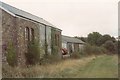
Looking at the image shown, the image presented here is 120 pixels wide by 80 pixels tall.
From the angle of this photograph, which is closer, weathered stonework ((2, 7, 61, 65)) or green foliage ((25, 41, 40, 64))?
weathered stonework ((2, 7, 61, 65))

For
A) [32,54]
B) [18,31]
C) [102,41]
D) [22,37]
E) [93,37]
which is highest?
[93,37]

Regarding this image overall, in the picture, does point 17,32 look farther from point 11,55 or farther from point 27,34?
point 27,34

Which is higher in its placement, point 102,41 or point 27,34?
point 102,41

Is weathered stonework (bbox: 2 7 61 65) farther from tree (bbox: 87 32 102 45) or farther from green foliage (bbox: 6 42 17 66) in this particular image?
tree (bbox: 87 32 102 45)

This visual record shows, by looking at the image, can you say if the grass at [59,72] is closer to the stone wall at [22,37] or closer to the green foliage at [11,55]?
the green foliage at [11,55]

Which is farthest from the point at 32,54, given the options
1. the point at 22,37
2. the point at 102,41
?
the point at 102,41

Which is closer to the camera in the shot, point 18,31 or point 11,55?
point 11,55

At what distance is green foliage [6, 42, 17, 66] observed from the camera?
2042cm

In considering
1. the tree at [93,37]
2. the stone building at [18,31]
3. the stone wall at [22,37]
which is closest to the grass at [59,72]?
the stone wall at [22,37]

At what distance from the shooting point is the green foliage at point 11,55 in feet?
67.0

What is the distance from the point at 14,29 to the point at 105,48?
42.7 metres

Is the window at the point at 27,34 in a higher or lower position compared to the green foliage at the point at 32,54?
higher

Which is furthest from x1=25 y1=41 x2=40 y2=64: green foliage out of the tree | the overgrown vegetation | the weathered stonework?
the tree

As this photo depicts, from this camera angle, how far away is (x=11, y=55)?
68.1 ft
